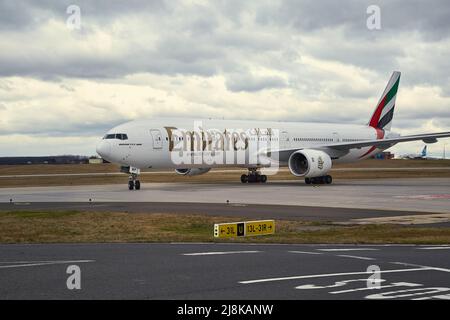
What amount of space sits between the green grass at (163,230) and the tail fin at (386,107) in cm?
3961

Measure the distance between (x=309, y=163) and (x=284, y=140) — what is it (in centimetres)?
715

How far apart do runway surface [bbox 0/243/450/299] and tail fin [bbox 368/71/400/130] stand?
46.0 meters

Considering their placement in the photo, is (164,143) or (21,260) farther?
(164,143)

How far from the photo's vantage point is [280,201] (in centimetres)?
3316

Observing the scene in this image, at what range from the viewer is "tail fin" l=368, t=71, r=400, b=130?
6088 centimetres

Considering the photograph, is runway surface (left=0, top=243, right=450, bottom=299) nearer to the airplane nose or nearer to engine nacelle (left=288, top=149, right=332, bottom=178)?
the airplane nose

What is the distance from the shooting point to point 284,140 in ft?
178

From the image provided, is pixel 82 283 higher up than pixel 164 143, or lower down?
lower down

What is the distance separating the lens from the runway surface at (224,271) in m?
10.3

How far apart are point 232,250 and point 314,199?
1887cm

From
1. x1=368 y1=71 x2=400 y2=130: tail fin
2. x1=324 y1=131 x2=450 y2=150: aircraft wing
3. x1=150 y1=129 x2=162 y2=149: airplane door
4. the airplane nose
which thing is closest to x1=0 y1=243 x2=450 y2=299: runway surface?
the airplane nose

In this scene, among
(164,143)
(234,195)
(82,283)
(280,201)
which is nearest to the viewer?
(82,283)
